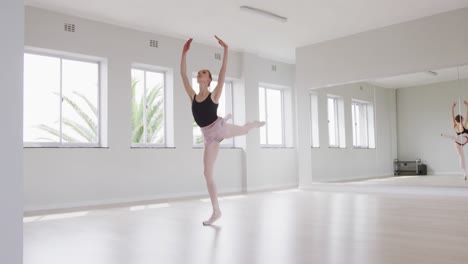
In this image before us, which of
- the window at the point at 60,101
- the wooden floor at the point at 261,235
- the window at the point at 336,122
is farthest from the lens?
the window at the point at 336,122

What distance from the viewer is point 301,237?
125 inches

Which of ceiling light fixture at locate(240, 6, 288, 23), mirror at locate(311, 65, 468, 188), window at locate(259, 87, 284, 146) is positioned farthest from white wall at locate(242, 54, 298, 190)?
ceiling light fixture at locate(240, 6, 288, 23)

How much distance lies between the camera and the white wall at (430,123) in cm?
706

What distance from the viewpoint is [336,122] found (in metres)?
8.37

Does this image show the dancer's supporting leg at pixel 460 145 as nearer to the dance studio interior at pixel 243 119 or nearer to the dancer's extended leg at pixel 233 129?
the dance studio interior at pixel 243 119

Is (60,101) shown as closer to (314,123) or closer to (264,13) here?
(264,13)

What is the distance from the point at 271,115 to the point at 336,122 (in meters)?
2.01

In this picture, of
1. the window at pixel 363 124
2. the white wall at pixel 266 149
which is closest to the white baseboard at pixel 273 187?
the white wall at pixel 266 149

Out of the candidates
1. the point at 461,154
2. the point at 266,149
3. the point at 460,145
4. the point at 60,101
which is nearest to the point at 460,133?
the point at 460,145

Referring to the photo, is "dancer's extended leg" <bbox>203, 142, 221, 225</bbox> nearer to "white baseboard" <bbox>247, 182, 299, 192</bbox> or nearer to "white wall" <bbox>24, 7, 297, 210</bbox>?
"white wall" <bbox>24, 7, 297, 210</bbox>

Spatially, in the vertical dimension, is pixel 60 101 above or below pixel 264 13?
below

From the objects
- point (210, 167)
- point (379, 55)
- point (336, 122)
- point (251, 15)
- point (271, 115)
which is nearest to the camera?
point (210, 167)

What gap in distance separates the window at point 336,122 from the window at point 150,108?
129 inches

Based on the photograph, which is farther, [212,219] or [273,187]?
[273,187]
